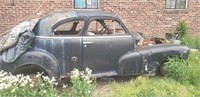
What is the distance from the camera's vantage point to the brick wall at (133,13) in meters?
8.60

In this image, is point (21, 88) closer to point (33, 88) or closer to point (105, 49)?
point (33, 88)

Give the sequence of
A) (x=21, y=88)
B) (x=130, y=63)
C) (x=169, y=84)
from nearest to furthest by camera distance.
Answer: (x=21, y=88), (x=169, y=84), (x=130, y=63)

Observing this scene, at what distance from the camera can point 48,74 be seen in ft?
16.4

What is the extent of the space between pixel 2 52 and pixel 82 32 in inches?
61.9

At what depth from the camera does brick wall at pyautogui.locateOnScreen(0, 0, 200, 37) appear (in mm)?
8602

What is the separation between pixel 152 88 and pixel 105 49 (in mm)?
1235

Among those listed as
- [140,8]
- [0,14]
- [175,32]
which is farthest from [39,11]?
[175,32]

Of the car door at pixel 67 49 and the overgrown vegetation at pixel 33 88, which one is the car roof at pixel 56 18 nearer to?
the car door at pixel 67 49

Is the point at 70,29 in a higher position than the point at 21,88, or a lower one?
higher

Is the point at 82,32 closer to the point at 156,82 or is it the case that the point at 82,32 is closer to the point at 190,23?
the point at 156,82

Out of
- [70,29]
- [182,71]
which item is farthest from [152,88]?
[70,29]

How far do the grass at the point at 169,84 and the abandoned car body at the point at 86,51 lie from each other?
237mm

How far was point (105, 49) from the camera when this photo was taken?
5.41m

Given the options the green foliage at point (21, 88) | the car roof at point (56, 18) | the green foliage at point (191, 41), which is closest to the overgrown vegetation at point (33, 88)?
the green foliage at point (21, 88)
